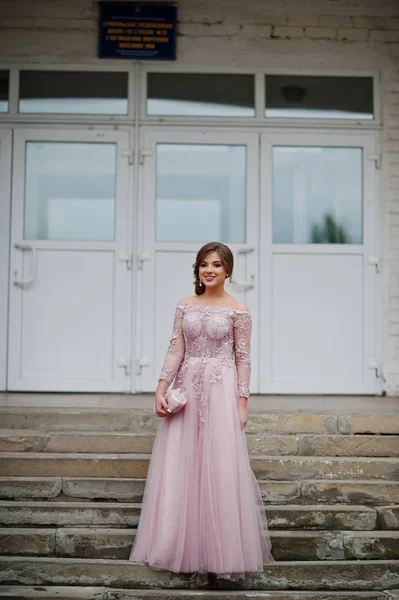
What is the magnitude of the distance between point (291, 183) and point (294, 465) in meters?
2.95

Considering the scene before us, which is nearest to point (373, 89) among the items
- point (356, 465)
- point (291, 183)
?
point (291, 183)

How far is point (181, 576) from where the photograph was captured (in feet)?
12.3

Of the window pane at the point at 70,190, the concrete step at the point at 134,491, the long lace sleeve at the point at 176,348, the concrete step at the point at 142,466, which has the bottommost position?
the concrete step at the point at 134,491

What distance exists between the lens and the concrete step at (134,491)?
14.3 feet

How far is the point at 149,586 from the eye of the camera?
375cm

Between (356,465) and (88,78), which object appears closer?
(356,465)

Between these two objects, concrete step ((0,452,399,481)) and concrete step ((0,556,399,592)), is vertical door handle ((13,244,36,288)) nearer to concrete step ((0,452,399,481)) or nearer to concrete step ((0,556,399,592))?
concrete step ((0,452,399,481))

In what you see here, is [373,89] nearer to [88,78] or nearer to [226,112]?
[226,112]

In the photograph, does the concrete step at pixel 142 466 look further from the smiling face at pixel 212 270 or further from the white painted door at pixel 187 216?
the white painted door at pixel 187 216

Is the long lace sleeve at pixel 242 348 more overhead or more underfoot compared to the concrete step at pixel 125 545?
more overhead

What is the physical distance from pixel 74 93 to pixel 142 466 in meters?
3.63

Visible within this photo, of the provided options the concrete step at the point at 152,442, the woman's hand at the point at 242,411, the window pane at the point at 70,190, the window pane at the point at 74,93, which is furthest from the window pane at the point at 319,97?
the woman's hand at the point at 242,411

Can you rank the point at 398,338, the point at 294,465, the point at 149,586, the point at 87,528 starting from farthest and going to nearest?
the point at 398,338 < the point at 294,465 < the point at 87,528 < the point at 149,586

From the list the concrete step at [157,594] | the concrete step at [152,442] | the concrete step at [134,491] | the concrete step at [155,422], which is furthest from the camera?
the concrete step at [155,422]
